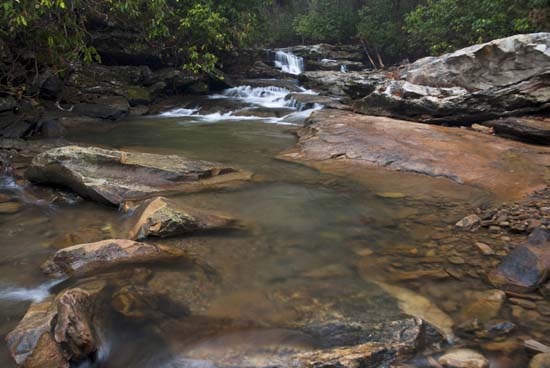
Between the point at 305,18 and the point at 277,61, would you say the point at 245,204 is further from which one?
the point at 305,18

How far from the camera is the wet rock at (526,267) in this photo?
3086 mm

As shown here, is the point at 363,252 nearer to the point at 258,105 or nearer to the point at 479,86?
the point at 479,86

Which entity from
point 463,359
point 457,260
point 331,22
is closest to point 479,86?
point 457,260

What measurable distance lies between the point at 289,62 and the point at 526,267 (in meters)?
23.7

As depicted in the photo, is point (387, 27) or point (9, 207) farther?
point (387, 27)

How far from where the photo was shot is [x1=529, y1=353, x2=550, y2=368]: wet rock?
7.58 feet

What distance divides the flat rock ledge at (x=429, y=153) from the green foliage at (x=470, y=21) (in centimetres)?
757

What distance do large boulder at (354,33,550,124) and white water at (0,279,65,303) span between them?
8.79m

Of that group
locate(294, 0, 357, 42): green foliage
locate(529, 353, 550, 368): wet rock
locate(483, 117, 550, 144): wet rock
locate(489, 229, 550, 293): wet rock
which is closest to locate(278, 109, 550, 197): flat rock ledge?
locate(483, 117, 550, 144): wet rock

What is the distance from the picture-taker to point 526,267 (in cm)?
318

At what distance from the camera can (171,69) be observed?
54.9 feet

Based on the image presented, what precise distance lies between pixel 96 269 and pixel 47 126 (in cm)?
796

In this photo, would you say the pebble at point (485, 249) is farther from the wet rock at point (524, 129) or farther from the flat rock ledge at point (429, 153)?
the wet rock at point (524, 129)

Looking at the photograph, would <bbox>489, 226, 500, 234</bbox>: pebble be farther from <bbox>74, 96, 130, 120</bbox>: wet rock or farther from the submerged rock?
<bbox>74, 96, 130, 120</bbox>: wet rock
